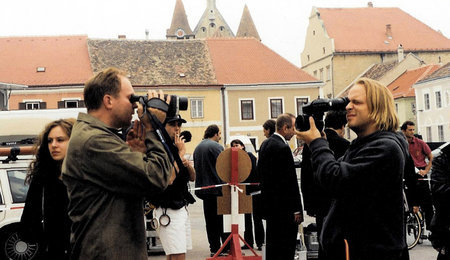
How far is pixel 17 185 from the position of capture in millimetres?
11031

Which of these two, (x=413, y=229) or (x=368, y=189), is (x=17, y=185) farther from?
(x=368, y=189)

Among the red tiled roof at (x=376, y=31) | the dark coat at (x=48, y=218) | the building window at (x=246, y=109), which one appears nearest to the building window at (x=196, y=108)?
the building window at (x=246, y=109)

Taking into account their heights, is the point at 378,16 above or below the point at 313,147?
above

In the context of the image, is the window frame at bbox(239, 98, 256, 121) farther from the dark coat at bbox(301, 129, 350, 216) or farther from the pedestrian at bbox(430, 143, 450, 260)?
the pedestrian at bbox(430, 143, 450, 260)

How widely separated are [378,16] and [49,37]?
1646 inches

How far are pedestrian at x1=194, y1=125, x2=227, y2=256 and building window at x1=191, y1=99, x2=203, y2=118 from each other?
4111cm

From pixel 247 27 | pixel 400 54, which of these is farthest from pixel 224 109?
pixel 247 27

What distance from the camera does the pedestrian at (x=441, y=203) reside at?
518 centimetres

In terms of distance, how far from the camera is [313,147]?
4.08 m

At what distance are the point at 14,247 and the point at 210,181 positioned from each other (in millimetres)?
3256

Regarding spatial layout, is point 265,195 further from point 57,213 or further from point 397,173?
point 397,173

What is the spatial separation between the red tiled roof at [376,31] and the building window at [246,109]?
24.7 metres

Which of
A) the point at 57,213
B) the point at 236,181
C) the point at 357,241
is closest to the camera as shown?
the point at 357,241

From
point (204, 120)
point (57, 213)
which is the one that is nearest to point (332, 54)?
point (204, 120)
